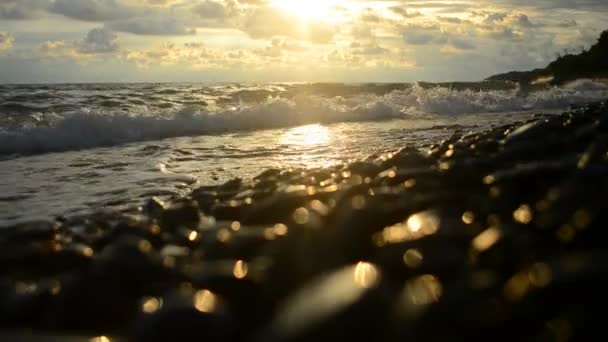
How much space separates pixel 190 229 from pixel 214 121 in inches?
430

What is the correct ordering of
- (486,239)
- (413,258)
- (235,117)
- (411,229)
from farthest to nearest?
(235,117) < (411,229) < (486,239) < (413,258)

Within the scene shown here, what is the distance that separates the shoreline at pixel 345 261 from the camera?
2.04 meters

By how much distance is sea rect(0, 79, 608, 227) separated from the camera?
18.9 ft

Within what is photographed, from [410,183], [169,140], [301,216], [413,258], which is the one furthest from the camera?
[169,140]

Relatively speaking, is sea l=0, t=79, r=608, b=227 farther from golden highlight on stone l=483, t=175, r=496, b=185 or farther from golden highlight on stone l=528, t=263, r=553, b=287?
golden highlight on stone l=528, t=263, r=553, b=287

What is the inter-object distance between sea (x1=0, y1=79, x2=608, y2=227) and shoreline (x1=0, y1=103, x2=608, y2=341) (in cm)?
134

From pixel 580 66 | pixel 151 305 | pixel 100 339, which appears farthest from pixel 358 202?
pixel 580 66

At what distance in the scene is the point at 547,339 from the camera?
1.77 meters

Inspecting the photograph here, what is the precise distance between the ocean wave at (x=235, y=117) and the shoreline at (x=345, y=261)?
707 cm

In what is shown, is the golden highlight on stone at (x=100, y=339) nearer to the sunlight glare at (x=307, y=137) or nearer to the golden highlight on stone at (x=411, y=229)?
the golden highlight on stone at (x=411, y=229)

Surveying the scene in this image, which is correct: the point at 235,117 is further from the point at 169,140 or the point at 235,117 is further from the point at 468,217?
the point at 468,217

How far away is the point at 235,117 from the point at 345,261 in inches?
488

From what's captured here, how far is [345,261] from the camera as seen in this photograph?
8.81 ft

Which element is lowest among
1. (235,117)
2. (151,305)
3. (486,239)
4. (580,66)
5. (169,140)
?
(169,140)
